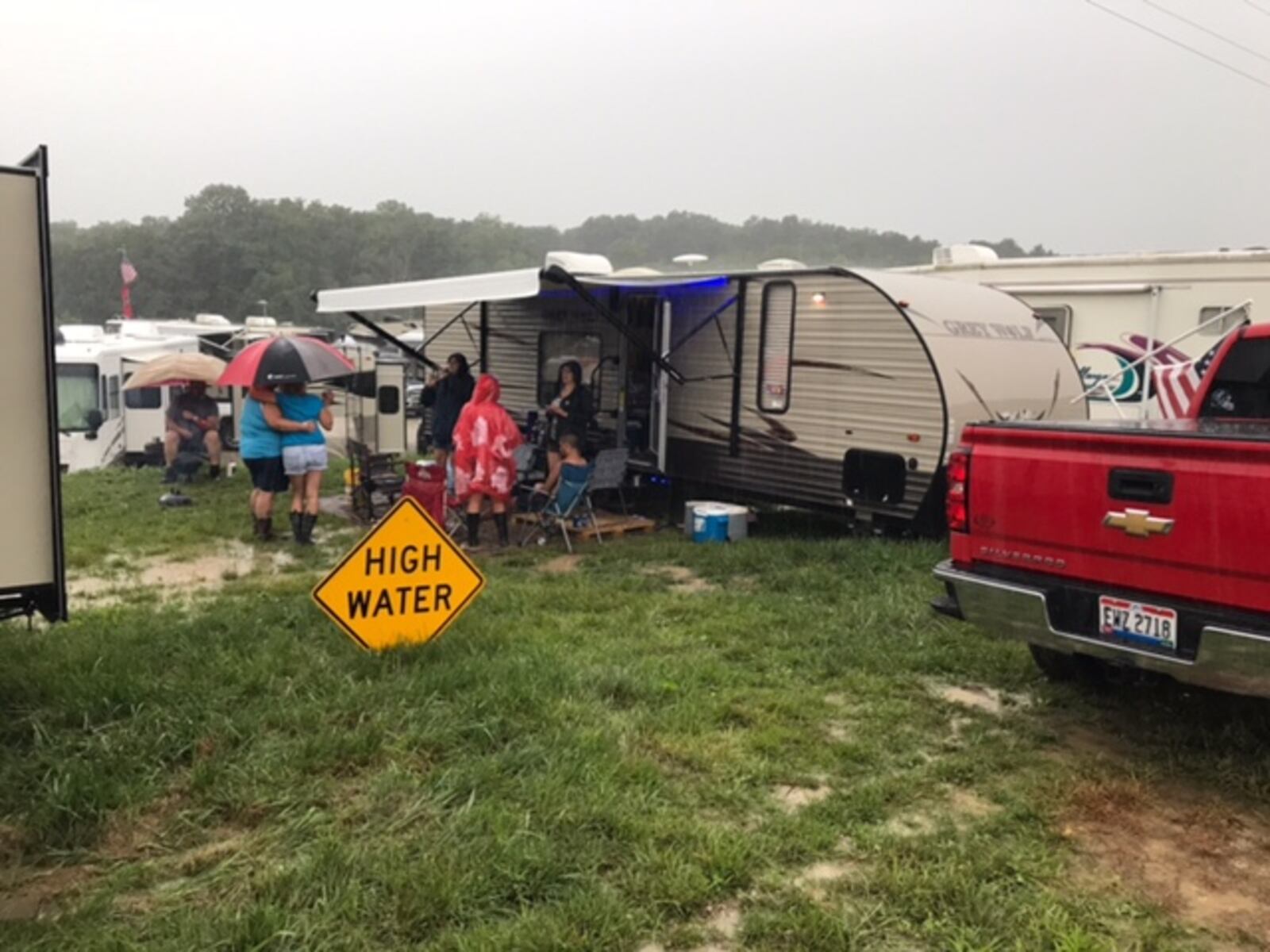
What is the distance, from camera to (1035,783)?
4023mm

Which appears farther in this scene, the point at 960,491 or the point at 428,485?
the point at 428,485

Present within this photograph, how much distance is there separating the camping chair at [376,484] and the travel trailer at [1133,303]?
675 centimetres

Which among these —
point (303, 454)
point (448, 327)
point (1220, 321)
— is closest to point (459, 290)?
point (303, 454)

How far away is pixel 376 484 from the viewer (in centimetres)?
989

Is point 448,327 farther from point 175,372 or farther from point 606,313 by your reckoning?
point 606,313

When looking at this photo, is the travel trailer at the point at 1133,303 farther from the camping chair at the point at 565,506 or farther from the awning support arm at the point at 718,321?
the camping chair at the point at 565,506

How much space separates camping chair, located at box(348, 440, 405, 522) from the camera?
32.5 ft

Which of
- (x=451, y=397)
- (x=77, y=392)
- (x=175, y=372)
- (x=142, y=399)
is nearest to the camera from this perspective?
(x=451, y=397)

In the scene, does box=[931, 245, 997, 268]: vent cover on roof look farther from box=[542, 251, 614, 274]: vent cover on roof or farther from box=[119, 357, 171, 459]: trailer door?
box=[119, 357, 171, 459]: trailer door

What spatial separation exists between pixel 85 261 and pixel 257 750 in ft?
207

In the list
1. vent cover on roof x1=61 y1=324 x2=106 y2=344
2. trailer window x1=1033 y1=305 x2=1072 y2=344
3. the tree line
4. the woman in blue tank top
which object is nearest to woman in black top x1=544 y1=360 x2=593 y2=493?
the woman in blue tank top

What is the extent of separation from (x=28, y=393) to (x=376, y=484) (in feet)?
19.9

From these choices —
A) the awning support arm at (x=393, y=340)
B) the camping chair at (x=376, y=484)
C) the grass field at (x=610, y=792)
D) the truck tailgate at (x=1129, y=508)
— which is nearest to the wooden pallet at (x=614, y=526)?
the camping chair at (x=376, y=484)

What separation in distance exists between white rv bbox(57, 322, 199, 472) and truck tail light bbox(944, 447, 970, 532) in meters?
14.7
